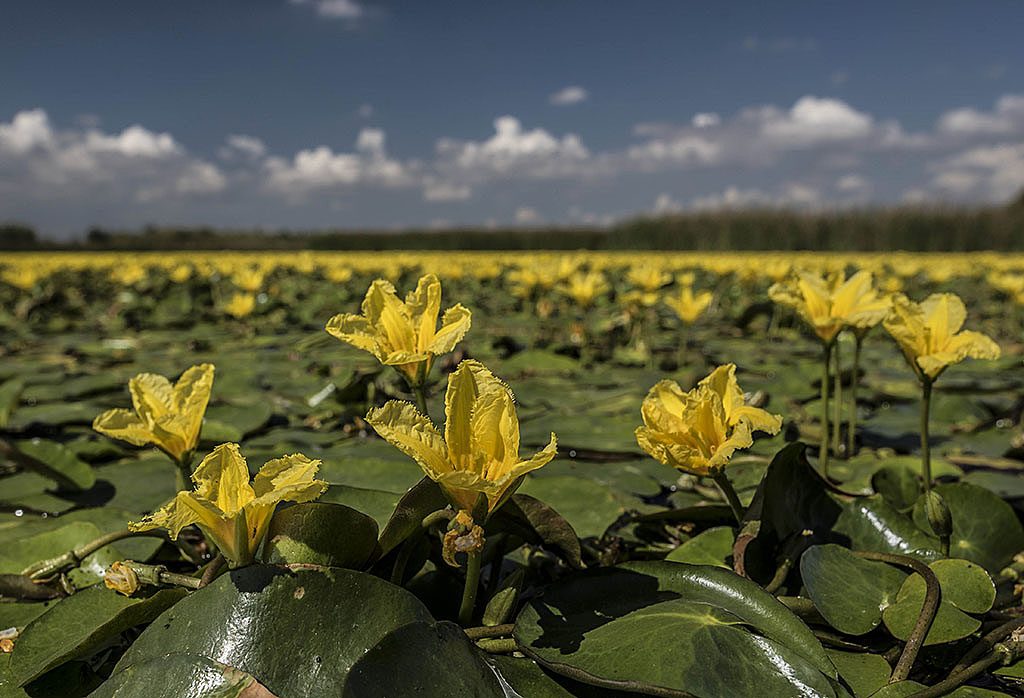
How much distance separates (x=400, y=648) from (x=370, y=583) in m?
0.09

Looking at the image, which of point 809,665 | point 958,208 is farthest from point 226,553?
point 958,208

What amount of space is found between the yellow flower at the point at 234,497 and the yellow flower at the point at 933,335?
1.05 metres

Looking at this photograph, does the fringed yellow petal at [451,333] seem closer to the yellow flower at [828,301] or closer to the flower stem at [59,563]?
the flower stem at [59,563]

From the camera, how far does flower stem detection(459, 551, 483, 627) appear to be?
88 centimetres

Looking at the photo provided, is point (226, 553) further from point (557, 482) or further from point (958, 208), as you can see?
point (958, 208)

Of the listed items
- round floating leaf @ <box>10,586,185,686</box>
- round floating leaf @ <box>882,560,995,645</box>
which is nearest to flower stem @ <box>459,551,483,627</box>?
round floating leaf @ <box>10,586,185,686</box>

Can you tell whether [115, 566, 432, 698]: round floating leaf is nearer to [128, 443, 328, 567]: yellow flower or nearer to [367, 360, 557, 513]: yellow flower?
[128, 443, 328, 567]: yellow flower

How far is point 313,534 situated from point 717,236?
990 inches

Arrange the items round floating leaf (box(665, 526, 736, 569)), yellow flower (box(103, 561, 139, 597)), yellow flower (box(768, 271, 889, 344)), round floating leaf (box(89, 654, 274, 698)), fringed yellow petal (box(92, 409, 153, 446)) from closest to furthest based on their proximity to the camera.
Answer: round floating leaf (box(89, 654, 274, 698)) < yellow flower (box(103, 561, 139, 597)) < fringed yellow petal (box(92, 409, 153, 446)) < round floating leaf (box(665, 526, 736, 569)) < yellow flower (box(768, 271, 889, 344))

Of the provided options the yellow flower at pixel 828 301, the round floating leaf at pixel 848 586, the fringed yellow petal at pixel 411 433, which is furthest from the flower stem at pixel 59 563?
the yellow flower at pixel 828 301

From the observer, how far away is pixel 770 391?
8.72 ft

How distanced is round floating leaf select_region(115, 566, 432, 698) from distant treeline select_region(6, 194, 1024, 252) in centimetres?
2417

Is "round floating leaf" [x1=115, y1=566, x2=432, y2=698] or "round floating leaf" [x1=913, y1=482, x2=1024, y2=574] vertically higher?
"round floating leaf" [x1=115, y1=566, x2=432, y2=698]

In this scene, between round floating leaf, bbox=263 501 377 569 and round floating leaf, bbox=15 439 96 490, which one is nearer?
round floating leaf, bbox=263 501 377 569
